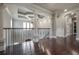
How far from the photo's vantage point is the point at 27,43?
171cm

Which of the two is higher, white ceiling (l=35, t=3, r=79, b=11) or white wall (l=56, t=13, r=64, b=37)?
white ceiling (l=35, t=3, r=79, b=11)

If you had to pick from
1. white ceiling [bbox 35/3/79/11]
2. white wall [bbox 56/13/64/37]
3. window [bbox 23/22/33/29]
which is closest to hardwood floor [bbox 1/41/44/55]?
window [bbox 23/22/33/29]

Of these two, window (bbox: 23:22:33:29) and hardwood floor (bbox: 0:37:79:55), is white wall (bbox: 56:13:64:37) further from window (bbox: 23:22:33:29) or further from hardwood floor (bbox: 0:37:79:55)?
window (bbox: 23:22:33:29)

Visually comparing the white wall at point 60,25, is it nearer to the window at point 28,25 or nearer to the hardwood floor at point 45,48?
the hardwood floor at point 45,48

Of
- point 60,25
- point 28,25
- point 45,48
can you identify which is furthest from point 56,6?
point 45,48

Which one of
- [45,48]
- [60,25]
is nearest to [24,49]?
[45,48]

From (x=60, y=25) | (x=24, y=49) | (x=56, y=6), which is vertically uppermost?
(x=56, y=6)

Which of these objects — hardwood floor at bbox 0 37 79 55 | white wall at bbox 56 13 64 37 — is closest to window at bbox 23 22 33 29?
hardwood floor at bbox 0 37 79 55

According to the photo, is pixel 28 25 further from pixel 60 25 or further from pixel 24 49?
pixel 60 25

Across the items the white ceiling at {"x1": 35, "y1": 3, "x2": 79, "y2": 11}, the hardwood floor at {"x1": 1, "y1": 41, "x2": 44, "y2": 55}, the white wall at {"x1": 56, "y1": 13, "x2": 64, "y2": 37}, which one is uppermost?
the white ceiling at {"x1": 35, "y1": 3, "x2": 79, "y2": 11}

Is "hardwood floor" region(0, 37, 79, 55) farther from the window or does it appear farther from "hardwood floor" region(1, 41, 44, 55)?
the window

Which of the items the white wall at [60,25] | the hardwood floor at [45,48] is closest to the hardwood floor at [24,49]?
the hardwood floor at [45,48]

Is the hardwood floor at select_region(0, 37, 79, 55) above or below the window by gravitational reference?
below

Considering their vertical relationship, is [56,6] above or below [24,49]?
above
